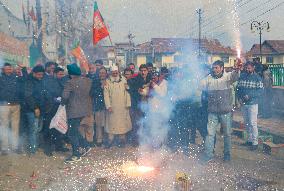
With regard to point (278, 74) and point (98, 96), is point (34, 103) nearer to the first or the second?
point (98, 96)

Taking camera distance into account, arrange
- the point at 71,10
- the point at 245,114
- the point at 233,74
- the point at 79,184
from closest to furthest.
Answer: the point at 79,184 → the point at 233,74 → the point at 245,114 → the point at 71,10

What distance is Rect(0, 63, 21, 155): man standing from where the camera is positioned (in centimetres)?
793

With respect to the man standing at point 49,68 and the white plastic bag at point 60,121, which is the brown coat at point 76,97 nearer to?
the white plastic bag at point 60,121

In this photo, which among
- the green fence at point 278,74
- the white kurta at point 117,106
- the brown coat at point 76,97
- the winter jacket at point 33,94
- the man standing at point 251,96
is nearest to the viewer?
the brown coat at point 76,97

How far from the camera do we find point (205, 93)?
755 cm

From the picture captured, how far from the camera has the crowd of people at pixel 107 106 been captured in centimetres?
761

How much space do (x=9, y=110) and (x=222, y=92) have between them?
5.06 m

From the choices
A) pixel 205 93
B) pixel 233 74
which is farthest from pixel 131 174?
pixel 233 74

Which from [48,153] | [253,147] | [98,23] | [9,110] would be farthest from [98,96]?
[253,147]

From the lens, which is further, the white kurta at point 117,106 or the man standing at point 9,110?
the white kurta at point 117,106

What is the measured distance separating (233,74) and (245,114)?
1.79m

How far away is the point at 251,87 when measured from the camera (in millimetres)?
8227

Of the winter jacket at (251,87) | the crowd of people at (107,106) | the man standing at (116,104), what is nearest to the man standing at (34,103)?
the crowd of people at (107,106)

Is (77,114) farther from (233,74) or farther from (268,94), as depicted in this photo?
(268,94)
